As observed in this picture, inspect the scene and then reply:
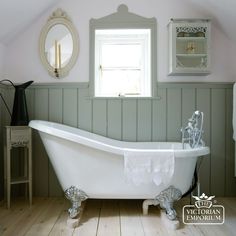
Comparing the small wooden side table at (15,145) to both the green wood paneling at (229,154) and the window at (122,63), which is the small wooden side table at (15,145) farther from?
the green wood paneling at (229,154)

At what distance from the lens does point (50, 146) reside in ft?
7.03

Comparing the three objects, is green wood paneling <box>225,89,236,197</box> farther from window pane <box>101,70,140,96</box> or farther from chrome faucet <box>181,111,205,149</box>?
window pane <box>101,70,140,96</box>

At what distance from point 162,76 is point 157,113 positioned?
15.3 inches

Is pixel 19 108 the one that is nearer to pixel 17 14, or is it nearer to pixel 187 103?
pixel 17 14

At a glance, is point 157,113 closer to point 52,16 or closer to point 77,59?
point 77,59

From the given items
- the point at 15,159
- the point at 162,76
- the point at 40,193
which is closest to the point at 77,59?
the point at 162,76

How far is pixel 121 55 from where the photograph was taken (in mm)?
3145

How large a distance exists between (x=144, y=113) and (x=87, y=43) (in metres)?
0.94

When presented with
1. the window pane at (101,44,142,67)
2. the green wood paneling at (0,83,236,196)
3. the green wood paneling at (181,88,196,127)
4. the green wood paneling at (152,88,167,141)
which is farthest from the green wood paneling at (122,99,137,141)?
the window pane at (101,44,142,67)

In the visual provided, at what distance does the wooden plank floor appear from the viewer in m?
1.89

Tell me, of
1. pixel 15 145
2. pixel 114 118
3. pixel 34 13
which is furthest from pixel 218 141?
pixel 34 13

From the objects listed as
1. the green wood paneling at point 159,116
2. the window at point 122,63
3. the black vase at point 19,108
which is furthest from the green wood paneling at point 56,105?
the green wood paneling at point 159,116

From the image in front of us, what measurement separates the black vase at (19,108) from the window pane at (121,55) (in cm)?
102

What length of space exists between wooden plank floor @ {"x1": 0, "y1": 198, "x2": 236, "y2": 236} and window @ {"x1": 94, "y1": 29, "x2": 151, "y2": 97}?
1261 mm
